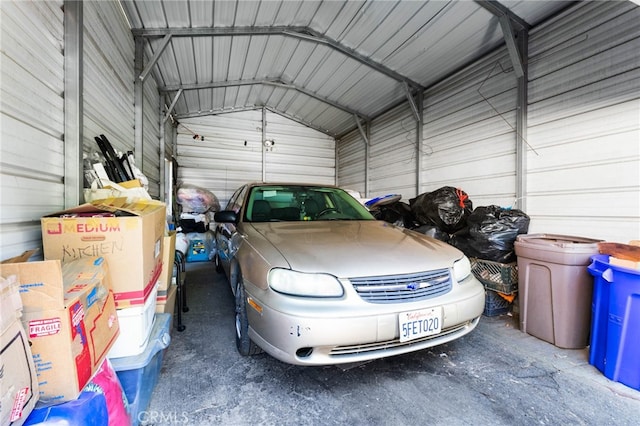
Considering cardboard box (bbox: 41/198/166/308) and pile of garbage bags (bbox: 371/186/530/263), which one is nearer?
cardboard box (bbox: 41/198/166/308)

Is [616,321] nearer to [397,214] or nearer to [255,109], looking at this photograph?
[397,214]

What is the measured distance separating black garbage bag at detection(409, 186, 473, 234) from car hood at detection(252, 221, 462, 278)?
4.39 feet

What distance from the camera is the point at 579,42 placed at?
3.12 m

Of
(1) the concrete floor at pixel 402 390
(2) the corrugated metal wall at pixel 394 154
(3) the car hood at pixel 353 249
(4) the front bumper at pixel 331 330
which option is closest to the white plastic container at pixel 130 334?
(1) the concrete floor at pixel 402 390

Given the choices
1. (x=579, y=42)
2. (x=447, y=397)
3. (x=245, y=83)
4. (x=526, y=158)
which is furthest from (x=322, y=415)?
(x=245, y=83)

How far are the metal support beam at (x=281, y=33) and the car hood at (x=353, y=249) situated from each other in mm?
3569

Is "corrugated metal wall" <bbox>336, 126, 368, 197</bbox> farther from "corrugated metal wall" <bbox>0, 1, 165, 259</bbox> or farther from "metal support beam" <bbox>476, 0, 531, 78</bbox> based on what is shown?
"corrugated metal wall" <bbox>0, 1, 165, 259</bbox>

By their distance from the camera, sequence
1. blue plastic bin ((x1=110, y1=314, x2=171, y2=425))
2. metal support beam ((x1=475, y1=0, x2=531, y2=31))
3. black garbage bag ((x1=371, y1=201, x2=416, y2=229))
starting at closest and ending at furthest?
blue plastic bin ((x1=110, y1=314, x2=171, y2=425)) < metal support beam ((x1=475, y1=0, x2=531, y2=31)) < black garbage bag ((x1=371, y1=201, x2=416, y2=229))

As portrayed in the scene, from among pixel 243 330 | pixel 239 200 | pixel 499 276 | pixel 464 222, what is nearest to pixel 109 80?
pixel 239 200

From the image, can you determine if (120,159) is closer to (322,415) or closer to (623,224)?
(322,415)

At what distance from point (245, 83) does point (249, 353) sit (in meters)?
5.89

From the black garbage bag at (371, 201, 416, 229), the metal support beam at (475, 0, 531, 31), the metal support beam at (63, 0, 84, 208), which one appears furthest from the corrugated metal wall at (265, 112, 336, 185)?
the metal support beam at (63, 0, 84, 208)

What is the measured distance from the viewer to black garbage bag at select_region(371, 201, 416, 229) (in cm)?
416

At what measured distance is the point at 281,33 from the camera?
4488 millimetres
